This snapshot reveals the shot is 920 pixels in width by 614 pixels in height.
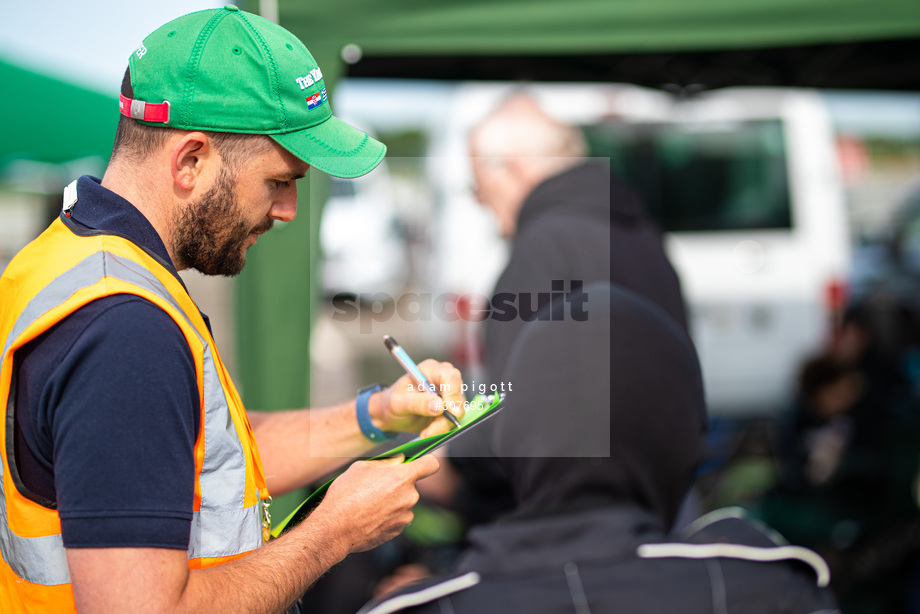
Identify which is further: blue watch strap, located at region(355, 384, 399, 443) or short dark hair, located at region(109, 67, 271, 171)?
blue watch strap, located at region(355, 384, 399, 443)

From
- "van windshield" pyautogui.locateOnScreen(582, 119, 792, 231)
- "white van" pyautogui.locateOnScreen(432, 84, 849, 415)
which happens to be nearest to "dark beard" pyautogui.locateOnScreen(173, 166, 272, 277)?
"white van" pyautogui.locateOnScreen(432, 84, 849, 415)

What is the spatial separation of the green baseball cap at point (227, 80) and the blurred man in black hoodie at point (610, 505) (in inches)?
27.9

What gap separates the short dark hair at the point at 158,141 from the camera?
1.05 m

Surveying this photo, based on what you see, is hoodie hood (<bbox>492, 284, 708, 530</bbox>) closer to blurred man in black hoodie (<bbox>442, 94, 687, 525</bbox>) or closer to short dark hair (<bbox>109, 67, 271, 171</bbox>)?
blurred man in black hoodie (<bbox>442, 94, 687, 525</bbox>)

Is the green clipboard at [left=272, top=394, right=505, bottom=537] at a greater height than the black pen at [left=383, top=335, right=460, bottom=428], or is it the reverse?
the black pen at [left=383, top=335, right=460, bottom=428]

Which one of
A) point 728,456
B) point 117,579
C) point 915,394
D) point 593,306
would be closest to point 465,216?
point 728,456

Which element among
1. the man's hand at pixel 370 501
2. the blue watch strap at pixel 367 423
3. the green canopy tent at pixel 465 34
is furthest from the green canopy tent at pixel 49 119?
the man's hand at pixel 370 501

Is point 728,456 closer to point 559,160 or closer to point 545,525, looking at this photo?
point 559,160

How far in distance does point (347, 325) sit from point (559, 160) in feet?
2.50

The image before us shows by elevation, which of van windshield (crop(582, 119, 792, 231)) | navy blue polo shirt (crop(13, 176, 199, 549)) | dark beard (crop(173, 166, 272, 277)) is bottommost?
navy blue polo shirt (crop(13, 176, 199, 549))

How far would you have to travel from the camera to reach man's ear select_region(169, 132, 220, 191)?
1041 millimetres

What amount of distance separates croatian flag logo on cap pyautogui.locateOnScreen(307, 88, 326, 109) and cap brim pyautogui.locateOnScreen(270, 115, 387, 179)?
0.03 m

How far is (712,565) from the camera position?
1.46 metres

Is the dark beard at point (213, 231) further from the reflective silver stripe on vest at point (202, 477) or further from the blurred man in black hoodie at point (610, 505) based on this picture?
the blurred man in black hoodie at point (610, 505)
